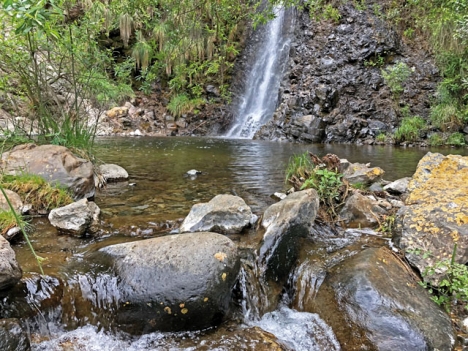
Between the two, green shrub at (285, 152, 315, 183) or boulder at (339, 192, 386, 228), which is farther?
green shrub at (285, 152, 315, 183)

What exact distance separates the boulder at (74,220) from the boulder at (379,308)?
2.03 metres

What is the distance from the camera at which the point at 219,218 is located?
10.8 feet

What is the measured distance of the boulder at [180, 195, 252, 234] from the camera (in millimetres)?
3245

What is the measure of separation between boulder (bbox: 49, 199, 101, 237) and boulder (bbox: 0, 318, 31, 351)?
1.32 m

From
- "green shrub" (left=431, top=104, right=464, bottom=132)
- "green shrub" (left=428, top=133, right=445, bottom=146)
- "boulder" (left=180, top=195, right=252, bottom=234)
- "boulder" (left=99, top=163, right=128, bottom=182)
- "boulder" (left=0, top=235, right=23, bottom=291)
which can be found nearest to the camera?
"boulder" (left=0, top=235, right=23, bottom=291)

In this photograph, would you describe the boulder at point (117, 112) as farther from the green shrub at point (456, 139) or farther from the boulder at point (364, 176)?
the boulder at point (364, 176)

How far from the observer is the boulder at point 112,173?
5.48 meters

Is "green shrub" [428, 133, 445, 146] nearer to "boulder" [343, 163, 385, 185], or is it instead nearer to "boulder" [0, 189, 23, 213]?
"boulder" [343, 163, 385, 185]

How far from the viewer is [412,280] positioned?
94.0 inches

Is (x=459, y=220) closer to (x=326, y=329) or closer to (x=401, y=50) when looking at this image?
(x=326, y=329)

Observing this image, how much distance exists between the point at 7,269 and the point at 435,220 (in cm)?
305

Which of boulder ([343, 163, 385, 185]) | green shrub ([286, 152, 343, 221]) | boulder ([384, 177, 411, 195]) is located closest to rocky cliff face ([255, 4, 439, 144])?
boulder ([343, 163, 385, 185])

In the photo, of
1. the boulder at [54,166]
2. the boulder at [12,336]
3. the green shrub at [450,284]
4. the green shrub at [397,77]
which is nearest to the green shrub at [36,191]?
the boulder at [54,166]

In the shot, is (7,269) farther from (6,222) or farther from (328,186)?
(328,186)
